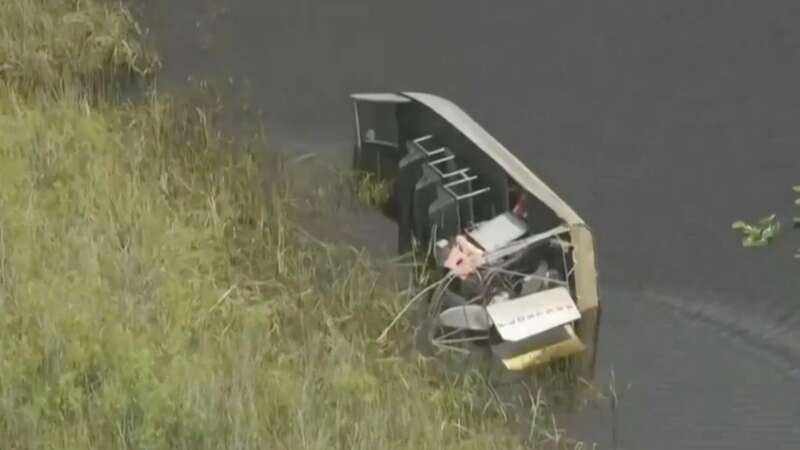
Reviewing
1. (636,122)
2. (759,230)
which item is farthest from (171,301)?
(636,122)

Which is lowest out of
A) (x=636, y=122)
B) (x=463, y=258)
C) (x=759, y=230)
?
(x=463, y=258)

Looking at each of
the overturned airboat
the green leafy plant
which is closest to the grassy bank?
the overturned airboat

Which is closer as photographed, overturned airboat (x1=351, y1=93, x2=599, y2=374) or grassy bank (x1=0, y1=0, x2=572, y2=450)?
grassy bank (x1=0, y1=0, x2=572, y2=450)

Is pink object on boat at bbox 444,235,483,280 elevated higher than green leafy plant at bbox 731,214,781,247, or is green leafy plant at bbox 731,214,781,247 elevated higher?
green leafy plant at bbox 731,214,781,247

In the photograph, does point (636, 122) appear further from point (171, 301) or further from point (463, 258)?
point (171, 301)

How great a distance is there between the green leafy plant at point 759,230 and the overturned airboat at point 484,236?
584 mm

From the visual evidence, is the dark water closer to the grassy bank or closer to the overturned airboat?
the overturned airboat

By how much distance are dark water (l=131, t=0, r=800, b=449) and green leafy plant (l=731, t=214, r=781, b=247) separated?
74 mm

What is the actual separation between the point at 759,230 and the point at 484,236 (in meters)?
1.03

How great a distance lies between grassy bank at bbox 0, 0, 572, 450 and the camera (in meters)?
3.87

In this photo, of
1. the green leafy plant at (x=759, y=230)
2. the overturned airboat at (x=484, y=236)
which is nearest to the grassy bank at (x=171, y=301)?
the overturned airboat at (x=484, y=236)

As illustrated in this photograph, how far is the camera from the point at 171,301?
466 centimetres

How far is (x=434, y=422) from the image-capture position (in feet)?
14.5

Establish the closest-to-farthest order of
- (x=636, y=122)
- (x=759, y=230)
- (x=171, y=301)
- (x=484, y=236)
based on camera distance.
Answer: (x=171, y=301) < (x=759, y=230) < (x=484, y=236) < (x=636, y=122)
